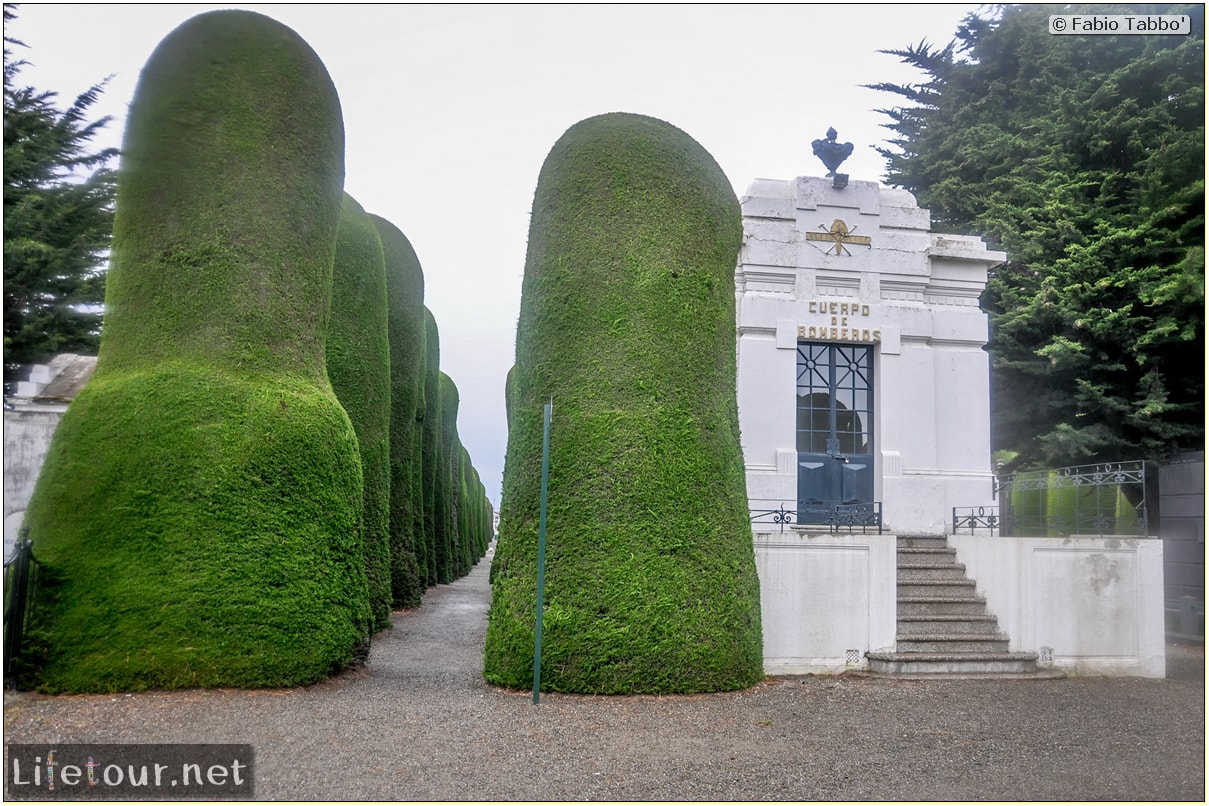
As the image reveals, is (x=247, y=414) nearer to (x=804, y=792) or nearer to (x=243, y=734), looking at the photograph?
(x=243, y=734)

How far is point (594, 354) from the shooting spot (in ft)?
28.0

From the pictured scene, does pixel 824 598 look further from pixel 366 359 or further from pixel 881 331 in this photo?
pixel 366 359

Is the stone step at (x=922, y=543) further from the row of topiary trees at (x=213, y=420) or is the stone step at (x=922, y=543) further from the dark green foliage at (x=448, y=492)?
the dark green foliage at (x=448, y=492)

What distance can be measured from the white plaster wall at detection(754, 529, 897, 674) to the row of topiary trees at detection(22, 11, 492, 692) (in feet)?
13.7

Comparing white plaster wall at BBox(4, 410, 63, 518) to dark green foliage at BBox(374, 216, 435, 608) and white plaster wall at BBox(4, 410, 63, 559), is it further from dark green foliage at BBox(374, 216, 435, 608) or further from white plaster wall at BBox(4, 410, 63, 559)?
dark green foliage at BBox(374, 216, 435, 608)

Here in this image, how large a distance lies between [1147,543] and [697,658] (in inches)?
240

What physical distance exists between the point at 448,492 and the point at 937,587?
42.6 ft

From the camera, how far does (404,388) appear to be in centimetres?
1355

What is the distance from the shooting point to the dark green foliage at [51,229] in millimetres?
13562

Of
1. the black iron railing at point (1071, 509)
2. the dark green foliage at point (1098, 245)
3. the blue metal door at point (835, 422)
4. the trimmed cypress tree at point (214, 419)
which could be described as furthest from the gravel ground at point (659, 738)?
the dark green foliage at point (1098, 245)

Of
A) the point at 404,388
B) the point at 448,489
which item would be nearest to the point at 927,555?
the point at 404,388

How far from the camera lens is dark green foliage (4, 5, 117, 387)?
13.6m

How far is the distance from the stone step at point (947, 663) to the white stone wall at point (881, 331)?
9.55ft

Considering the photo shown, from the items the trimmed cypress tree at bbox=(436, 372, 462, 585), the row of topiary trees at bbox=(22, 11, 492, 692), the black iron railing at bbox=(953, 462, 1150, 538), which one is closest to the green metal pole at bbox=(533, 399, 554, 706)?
the row of topiary trees at bbox=(22, 11, 492, 692)
